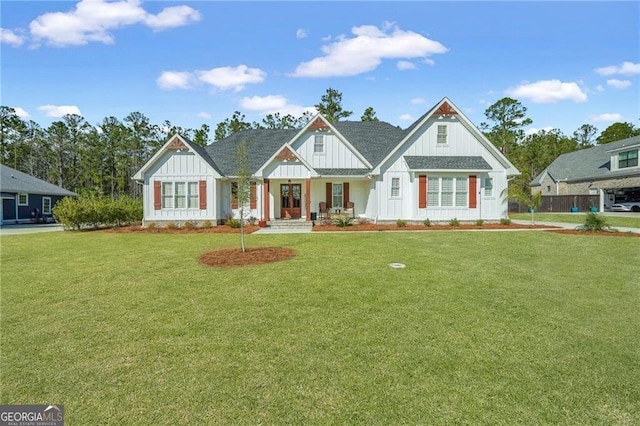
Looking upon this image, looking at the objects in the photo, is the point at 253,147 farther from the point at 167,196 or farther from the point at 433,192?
the point at 433,192

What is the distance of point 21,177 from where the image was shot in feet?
106

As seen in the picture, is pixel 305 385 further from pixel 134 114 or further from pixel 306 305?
pixel 134 114

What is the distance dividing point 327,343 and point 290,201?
1816 cm

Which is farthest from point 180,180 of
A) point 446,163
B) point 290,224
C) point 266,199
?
point 446,163

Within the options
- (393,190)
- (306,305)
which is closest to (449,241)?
(393,190)

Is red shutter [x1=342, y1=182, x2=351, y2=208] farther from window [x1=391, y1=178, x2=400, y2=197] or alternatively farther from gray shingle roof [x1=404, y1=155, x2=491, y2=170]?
gray shingle roof [x1=404, y1=155, x2=491, y2=170]

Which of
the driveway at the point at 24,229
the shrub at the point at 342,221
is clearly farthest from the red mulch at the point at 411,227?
the driveway at the point at 24,229

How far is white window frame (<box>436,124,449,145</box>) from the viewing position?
21.0 m

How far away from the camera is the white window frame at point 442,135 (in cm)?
2097

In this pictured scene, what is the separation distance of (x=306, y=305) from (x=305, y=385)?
2421 millimetres

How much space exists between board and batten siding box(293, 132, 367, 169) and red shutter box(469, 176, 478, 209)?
21.6 ft

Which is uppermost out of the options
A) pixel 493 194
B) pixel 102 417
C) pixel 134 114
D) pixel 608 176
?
pixel 134 114

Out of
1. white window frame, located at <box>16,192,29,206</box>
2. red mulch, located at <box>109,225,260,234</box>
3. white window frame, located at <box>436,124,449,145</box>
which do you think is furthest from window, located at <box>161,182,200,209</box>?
white window frame, located at <box>16,192,29,206</box>

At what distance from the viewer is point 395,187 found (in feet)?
67.6
